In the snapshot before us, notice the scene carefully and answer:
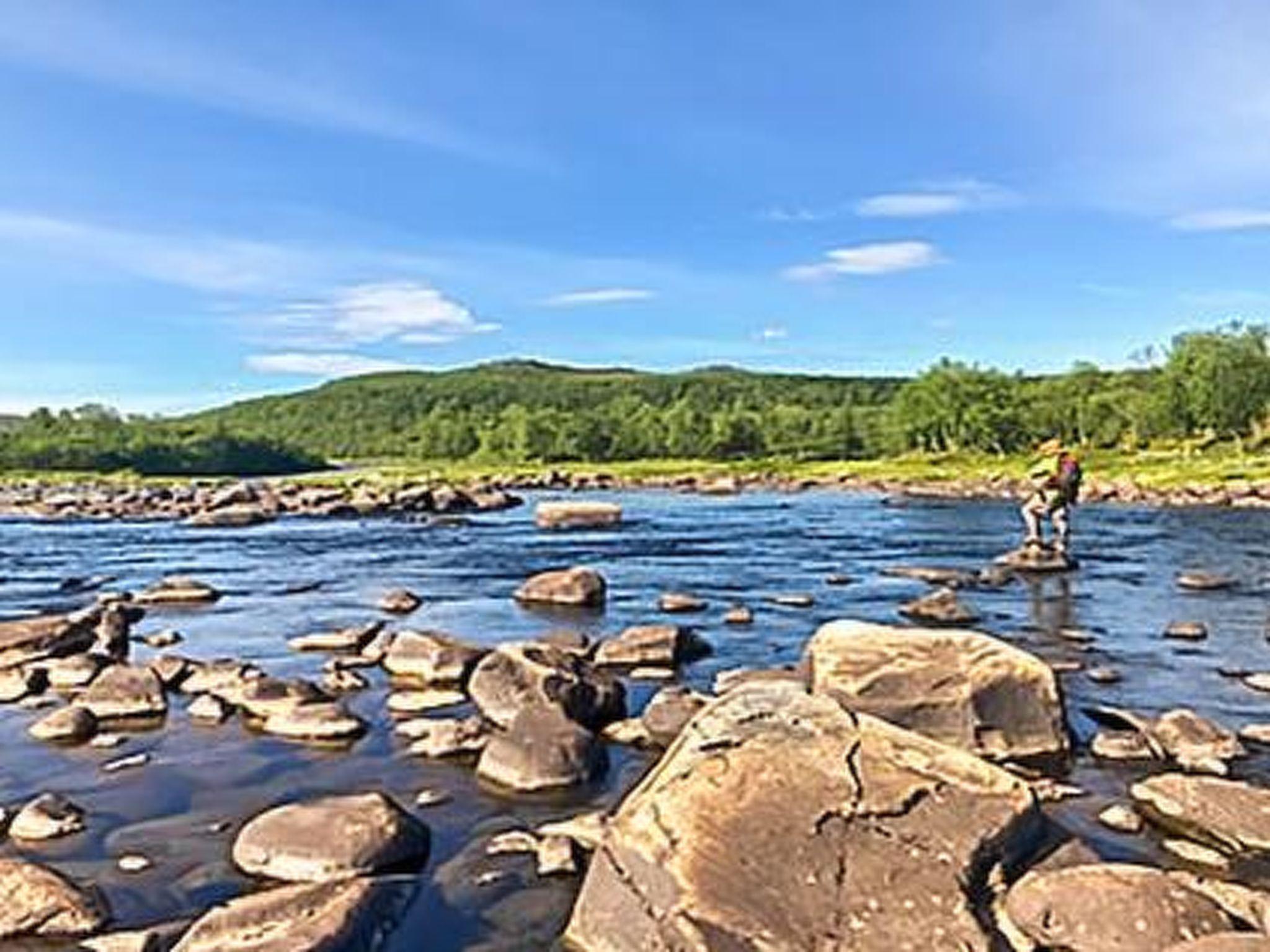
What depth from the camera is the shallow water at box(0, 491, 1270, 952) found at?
10.6 m

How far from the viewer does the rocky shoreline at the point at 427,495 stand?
61.0 metres

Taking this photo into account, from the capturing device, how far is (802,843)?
8875 mm

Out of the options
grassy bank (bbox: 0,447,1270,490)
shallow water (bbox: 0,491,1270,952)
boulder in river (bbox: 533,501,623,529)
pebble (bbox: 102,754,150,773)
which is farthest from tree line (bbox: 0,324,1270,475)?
pebble (bbox: 102,754,150,773)

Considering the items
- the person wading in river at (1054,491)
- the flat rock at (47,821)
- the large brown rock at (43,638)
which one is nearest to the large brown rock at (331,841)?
the flat rock at (47,821)

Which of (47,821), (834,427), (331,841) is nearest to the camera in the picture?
(331,841)

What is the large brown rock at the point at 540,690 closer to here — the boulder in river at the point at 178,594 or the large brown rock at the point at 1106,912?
the large brown rock at the point at 1106,912

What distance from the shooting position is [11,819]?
11609mm

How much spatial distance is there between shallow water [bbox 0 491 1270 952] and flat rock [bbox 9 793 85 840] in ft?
0.64

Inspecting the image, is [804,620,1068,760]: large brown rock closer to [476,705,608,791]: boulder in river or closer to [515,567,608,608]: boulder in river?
[476,705,608,791]: boulder in river

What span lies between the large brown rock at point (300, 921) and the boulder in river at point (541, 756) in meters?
3.36

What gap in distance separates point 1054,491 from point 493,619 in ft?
57.3

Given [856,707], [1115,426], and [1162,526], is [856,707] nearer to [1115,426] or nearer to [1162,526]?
[1162,526]

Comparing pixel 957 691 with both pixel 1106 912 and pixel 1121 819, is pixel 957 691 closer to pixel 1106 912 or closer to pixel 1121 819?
pixel 1121 819

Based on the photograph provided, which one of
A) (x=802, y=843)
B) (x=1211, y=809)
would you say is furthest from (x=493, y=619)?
(x=802, y=843)
